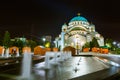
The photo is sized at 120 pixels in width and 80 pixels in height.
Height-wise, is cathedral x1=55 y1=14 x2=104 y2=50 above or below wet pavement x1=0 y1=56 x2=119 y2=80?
above

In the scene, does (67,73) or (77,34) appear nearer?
(67,73)

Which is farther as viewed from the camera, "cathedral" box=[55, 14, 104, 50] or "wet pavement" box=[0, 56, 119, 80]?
"cathedral" box=[55, 14, 104, 50]

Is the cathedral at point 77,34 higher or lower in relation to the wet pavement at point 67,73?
higher

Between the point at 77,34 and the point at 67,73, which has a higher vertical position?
the point at 77,34

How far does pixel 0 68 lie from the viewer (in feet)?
30.8

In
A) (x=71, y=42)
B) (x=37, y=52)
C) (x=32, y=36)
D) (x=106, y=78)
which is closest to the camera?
(x=106, y=78)

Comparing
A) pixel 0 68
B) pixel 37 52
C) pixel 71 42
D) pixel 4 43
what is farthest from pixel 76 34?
pixel 0 68

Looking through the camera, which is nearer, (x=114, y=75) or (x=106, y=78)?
(x=106, y=78)

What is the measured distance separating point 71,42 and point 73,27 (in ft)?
26.9

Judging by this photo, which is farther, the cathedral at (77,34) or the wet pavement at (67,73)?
the cathedral at (77,34)

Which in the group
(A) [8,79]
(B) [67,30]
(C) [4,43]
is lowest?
(A) [8,79]

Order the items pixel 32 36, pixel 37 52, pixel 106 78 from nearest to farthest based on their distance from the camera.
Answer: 1. pixel 106 78
2. pixel 37 52
3. pixel 32 36

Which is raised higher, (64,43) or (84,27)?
(84,27)

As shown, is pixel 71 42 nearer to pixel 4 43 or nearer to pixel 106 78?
pixel 4 43
